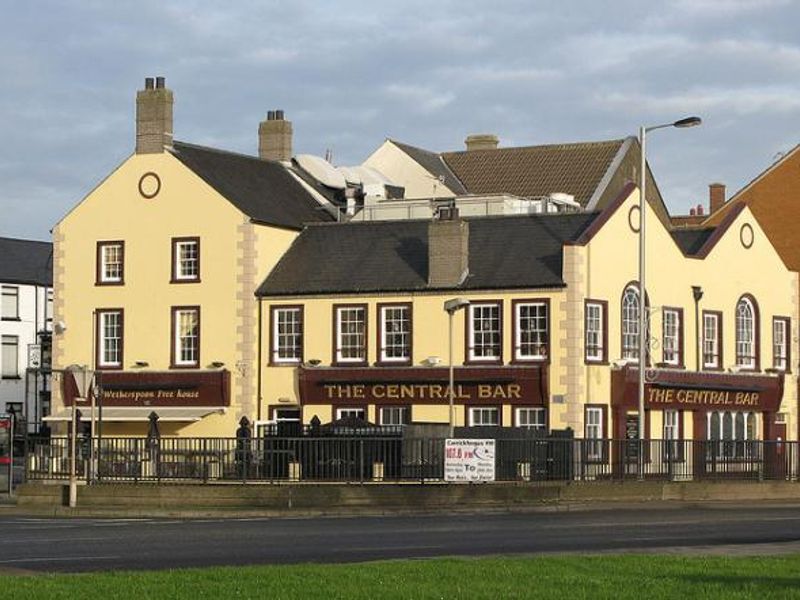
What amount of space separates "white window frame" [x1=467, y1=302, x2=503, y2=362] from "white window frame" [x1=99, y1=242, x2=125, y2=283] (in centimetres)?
1332

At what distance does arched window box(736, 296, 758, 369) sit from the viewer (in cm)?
6581

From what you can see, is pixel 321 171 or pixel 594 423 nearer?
pixel 594 423

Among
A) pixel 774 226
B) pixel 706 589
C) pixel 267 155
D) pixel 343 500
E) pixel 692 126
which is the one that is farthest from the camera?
pixel 774 226

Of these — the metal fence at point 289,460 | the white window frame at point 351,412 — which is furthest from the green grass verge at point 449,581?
the white window frame at point 351,412

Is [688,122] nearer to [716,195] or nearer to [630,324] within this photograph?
[630,324]

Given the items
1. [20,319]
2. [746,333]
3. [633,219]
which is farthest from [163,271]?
[20,319]

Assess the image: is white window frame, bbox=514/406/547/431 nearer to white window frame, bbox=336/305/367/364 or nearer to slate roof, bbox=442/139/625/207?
white window frame, bbox=336/305/367/364

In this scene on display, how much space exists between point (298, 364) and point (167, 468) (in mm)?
17588

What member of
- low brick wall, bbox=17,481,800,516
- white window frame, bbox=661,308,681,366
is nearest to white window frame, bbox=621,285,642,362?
white window frame, bbox=661,308,681,366

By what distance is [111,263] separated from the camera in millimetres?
65562

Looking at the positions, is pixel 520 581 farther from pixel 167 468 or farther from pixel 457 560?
pixel 167 468

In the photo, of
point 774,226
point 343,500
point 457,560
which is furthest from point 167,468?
point 774,226

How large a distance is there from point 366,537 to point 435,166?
53.7 m

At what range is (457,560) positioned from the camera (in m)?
23.5
